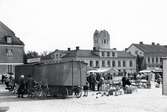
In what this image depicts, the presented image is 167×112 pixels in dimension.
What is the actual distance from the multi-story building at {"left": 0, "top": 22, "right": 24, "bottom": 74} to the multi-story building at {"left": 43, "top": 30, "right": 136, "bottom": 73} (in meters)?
25.2

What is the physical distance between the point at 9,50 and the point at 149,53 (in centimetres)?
4900

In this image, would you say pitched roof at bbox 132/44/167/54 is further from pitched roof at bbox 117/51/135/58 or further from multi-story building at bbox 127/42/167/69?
pitched roof at bbox 117/51/135/58

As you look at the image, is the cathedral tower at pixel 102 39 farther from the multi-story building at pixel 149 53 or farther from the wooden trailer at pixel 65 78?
the wooden trailer at pixel 65 78

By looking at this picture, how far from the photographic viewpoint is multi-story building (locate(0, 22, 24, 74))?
191 ft

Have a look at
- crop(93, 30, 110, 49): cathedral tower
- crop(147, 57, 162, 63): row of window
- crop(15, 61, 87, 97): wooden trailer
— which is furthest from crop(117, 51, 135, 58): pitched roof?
crop(15, 61, 87, 97): wooden trailer

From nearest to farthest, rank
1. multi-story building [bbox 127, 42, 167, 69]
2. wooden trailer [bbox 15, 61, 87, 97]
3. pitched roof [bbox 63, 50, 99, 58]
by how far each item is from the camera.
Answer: wooden trailer [bbox 15, 61, 87, 97]
pitched roof [bbox 63, 50, 99, 58]
multi-story building [bbox 127, 42, 167, 69]

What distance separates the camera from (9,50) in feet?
194

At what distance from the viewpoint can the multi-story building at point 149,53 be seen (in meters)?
97.5

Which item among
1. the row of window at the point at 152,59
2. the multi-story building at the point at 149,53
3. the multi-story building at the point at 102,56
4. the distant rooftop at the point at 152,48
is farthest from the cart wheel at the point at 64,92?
the row of window at the point at 152,59

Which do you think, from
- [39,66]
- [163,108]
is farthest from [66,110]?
[39,66]

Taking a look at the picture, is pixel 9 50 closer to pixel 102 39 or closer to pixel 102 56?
pixel 102 56

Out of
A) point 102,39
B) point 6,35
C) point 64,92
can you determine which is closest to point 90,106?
point 64,92

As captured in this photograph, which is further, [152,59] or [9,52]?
[152,59]

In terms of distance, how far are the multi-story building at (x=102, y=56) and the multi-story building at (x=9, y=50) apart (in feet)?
82.8
